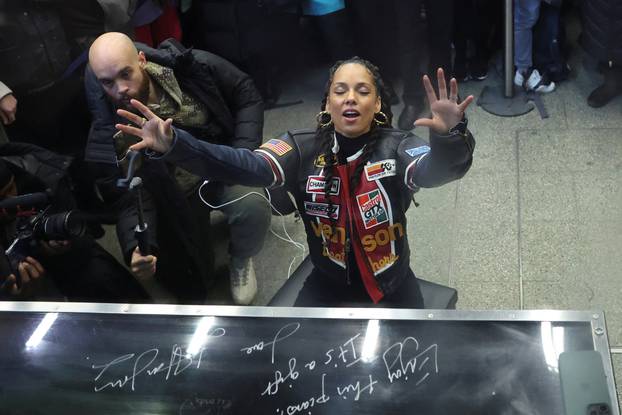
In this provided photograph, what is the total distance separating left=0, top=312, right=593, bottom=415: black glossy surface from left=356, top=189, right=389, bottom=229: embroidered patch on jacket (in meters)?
0.55

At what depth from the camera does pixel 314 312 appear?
61.1 inches

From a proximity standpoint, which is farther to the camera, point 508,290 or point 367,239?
point 508,290

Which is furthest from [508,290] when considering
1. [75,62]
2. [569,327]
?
[75,62]

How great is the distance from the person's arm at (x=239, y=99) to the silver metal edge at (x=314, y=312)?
119 centimetres

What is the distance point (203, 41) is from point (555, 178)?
1717mm

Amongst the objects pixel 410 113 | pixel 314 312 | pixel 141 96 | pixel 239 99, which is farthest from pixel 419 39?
pixel 314 312

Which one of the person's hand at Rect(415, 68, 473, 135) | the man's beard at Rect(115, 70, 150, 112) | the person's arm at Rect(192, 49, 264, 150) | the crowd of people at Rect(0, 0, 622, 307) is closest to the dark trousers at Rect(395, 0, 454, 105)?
the crowd of people at Rect(0, 0, 622, 307)

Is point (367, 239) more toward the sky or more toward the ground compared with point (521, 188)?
more toward the sky

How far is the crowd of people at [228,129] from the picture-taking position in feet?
6.57

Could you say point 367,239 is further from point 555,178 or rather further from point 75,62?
point 75,62

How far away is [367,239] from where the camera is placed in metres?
2.09

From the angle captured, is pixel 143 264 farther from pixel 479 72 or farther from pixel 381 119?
pixel 479 72

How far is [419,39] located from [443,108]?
6.38 feet

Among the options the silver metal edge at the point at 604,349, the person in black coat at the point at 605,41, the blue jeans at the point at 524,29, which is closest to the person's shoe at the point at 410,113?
the blue jeans at the point at 524,29
